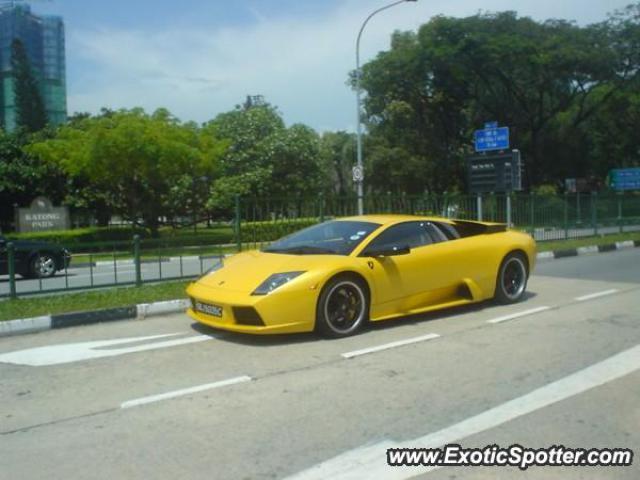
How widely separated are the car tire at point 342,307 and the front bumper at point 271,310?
0.13 metres

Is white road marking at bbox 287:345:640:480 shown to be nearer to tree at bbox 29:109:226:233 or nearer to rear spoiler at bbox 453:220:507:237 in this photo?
rear spoiler at bbox 453:220:507:237

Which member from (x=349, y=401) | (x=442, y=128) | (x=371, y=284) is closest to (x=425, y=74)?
(x=442, y=128)

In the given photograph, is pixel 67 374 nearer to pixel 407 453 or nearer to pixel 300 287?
pixel 300 287

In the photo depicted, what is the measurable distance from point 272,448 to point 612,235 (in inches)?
787

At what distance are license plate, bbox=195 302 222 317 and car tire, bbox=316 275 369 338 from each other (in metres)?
1.02

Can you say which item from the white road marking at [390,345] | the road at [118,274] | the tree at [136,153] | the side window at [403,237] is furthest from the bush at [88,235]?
the white road marking at [390,345]

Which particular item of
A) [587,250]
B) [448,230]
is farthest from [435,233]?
[587,250]

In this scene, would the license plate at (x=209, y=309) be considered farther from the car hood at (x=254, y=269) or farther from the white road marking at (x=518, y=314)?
the white road marking at (x=518, y=314)

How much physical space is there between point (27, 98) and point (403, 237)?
177ft

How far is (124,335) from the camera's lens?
24.0 ft

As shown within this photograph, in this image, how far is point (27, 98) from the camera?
5306 cm

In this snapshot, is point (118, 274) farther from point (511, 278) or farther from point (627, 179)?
point (627, 179)

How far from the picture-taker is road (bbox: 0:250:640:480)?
11.9ft

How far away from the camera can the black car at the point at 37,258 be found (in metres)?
13.6
